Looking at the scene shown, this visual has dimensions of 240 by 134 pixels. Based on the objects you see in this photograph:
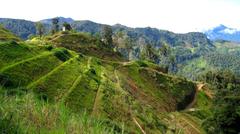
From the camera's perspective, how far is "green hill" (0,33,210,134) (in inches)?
349

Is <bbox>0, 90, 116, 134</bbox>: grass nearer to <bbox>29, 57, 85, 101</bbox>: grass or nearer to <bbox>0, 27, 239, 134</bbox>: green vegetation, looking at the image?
<bbox>0, 27, 239, 134</bbox>: green vegetation

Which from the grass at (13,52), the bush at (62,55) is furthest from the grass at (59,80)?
the grass at (13,52)

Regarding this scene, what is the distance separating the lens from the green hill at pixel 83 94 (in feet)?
→ 29.1

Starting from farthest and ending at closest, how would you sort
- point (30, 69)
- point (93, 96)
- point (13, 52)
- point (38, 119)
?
1. point (13, 52)
2. point (30, 69)
3. point (93, 96)
4. point (38, 119)

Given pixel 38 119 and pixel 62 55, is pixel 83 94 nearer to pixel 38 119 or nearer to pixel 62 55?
pixel 62 55

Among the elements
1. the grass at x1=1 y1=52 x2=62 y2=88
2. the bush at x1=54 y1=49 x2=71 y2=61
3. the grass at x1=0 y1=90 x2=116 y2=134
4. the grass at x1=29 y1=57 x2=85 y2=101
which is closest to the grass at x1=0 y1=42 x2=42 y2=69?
the grass at x1=1 y1=52 x2=62 y2=88

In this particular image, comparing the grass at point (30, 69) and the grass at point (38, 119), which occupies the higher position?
the grass at point (38, 119)

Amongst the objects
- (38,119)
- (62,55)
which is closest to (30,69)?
(62,55)

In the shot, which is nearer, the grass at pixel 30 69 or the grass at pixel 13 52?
the grass at pixel 30 69

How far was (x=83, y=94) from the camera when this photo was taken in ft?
258

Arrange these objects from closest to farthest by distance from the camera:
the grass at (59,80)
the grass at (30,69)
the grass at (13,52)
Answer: the grass at (30,69)
the grass at (59,80)
the grass at (13,52)

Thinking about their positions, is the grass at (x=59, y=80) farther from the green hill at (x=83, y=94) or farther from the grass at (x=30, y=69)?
the grass at (x=30, y=69)

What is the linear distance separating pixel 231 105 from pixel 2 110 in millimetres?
86634

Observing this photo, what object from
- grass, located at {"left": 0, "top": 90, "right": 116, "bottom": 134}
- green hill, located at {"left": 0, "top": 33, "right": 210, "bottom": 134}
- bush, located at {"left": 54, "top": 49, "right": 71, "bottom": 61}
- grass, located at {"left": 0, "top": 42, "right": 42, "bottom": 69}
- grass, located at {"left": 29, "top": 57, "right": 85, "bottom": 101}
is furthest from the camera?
bush, located at {"left": 54, "top": 49, "right": 71, "bottom": 61}
